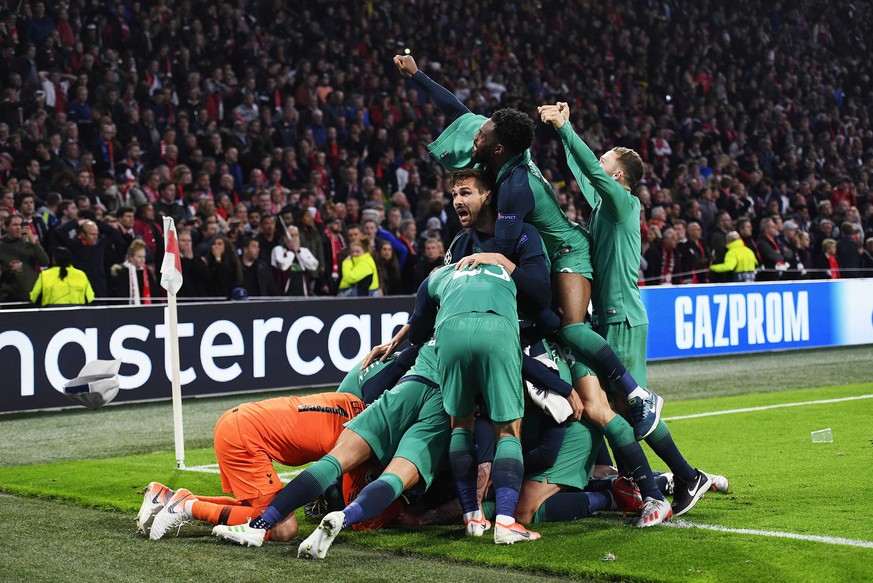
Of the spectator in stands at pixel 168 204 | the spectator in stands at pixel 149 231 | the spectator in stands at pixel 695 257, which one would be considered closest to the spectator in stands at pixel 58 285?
the spectator in stands at pixel 149 231

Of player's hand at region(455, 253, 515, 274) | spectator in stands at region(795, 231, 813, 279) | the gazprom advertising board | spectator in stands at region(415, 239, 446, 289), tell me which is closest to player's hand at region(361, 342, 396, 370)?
player's hand at region(455, 253, 515, 274)

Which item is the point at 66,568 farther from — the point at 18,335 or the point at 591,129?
the point at 591,129

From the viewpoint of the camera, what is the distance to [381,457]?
601cm

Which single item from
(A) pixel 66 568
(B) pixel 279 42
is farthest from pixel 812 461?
(B) pixel 279 42

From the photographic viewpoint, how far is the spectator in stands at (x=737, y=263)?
60.0 ft

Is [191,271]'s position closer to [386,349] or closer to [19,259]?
[19,259]

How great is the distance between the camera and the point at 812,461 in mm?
8344

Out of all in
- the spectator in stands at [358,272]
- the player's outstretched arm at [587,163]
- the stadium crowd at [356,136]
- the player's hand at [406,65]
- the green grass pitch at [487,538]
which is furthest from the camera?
the spectator in stands at [358,272]

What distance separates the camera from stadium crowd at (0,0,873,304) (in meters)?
14.9

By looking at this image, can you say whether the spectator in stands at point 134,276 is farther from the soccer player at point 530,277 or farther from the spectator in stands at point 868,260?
the spectator in stands at point 868,260

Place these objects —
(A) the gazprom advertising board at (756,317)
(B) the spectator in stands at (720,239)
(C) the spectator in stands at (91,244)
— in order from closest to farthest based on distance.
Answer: (C) the spectator in stands at (91,244), (A) the gazprom advertising board at (756,317), (B) the spectator in stands at (720,239)

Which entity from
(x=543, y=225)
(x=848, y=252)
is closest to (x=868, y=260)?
(x=848, y=252)

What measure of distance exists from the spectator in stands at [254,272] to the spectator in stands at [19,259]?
241 centimetres

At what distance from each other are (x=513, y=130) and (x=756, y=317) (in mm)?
11651
